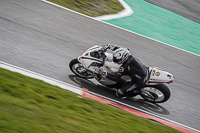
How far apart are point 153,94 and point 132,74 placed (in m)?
1.08

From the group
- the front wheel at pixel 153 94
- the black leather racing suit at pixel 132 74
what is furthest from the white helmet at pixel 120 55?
the front wheel at pixel 153 94

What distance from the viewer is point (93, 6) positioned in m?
13.7

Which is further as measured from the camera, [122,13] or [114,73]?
[122,13]

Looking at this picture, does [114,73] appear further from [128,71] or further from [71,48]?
[71,48]

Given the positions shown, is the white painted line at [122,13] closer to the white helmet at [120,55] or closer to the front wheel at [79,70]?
the front wheel at [79,70]

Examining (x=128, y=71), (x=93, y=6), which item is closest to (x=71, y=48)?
(x=128, y=71)

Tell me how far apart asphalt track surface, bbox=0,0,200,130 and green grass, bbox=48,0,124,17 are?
32.2 inches

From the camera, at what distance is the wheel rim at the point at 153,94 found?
25.5 feet

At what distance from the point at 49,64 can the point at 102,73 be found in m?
1.91

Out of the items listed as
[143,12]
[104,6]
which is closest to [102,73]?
[104,6]

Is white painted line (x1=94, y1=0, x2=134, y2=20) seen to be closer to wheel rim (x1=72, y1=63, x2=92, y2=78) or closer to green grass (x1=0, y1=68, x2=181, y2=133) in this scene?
wheel rim (x1=72, y1=63, x2=92, y2=78)

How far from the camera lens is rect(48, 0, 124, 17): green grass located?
506 inches

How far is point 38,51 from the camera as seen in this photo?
8766mm

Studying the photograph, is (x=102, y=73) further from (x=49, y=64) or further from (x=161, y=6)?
(x=161, y=6)
